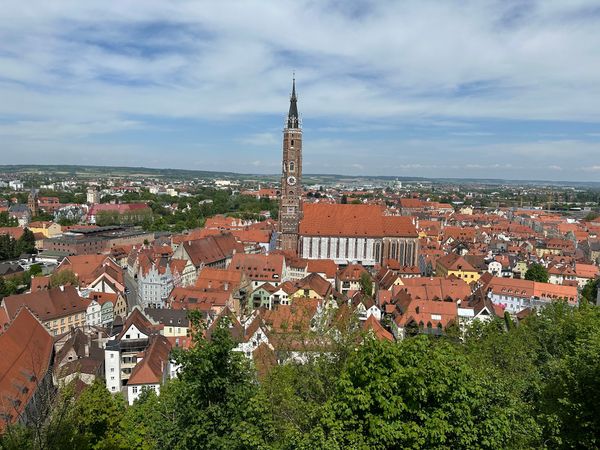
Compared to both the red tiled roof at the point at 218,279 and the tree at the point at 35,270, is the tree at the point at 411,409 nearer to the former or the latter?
the red tiled roof at the point at 218,279

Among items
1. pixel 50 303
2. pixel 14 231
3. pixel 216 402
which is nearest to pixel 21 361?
pixel 50 303

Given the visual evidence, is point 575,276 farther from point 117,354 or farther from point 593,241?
point 117,354

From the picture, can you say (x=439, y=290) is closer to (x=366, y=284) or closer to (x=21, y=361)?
(x=366, y=284)

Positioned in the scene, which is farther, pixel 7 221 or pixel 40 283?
pixel 7 221

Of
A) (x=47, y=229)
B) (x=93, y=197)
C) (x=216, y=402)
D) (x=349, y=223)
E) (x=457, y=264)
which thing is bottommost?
(x=47, y=229)

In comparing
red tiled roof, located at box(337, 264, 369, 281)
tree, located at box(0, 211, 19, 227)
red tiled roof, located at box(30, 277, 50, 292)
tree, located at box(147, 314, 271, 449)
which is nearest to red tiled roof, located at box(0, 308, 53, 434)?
tree, located at box(147, 314, 271, 449)

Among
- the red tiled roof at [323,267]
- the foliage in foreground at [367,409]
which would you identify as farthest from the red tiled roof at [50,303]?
the foliage in foreground at [367,409]
